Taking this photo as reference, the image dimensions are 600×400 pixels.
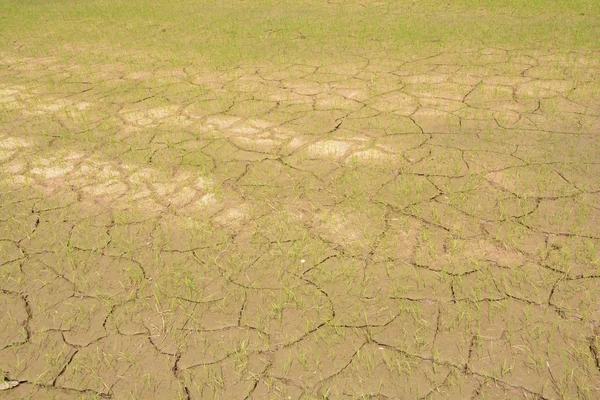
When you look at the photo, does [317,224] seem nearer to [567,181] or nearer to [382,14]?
[567,181]

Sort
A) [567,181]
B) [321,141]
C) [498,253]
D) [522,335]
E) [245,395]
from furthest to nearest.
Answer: [321,141]
[567,181]
[498,253]
[522,335]
[245,395]

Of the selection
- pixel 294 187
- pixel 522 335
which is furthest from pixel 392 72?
pixel 522 335

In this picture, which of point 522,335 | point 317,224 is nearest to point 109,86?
point 317,224

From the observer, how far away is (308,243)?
184cm

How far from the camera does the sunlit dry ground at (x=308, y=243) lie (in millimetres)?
1363

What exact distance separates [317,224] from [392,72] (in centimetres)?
192

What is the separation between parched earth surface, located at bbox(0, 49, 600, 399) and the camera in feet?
4.47

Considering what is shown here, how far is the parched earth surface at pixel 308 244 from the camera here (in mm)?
1362

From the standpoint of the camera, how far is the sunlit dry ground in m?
1.36

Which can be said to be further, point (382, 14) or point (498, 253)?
point (382, 14)

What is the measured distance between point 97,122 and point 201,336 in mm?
1916

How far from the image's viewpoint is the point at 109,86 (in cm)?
361

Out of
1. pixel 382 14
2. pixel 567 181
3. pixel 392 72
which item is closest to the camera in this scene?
pixel 567 181

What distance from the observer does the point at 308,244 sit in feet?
6.04
